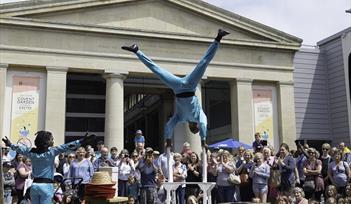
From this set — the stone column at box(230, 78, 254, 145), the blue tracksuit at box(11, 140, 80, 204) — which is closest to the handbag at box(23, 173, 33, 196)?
the blue tracksuit at box(11, 140, 80, 204)

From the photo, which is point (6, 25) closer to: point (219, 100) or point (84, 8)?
point (84, 8)

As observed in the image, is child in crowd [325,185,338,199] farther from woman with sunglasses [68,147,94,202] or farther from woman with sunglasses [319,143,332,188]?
woman with sunglasses [68,147,94,202]

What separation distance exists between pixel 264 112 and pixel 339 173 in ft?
49.9

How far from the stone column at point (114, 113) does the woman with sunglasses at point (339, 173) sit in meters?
13.5

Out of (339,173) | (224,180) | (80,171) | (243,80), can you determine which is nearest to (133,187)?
(80,171)

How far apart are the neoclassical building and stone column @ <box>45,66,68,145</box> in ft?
0.17

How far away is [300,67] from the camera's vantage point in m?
31.4

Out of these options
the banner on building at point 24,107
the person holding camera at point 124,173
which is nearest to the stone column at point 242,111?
the banner on building at point 24,107

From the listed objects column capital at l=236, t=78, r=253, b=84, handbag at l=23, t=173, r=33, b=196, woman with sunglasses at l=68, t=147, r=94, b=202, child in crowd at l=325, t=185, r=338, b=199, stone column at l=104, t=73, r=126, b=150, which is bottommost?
child in crowd at l=325, t=185, r=338, b=199

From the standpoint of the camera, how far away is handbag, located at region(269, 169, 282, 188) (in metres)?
12.4

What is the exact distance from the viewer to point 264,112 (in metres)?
27.5

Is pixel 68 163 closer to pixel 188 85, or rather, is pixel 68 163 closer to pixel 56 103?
pixel 188 85

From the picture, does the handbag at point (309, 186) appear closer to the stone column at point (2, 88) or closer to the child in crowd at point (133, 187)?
the child in crowd at point (133, 187)

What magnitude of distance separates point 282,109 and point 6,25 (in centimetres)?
1643
